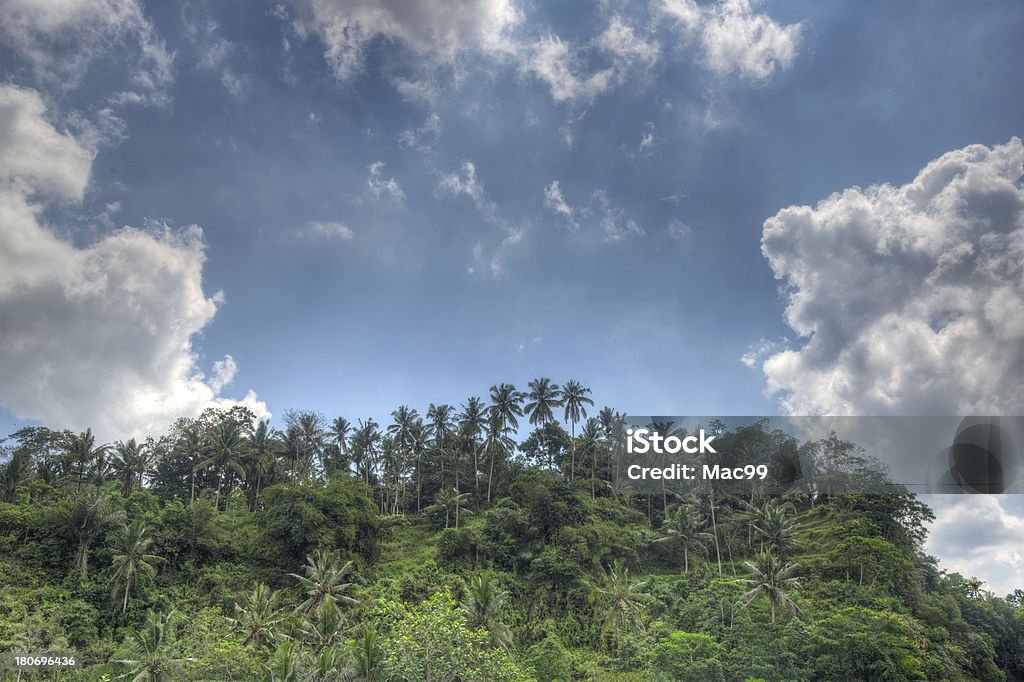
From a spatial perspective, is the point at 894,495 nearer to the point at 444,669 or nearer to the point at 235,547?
the point at 444,669

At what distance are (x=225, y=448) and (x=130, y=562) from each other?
23931 mm

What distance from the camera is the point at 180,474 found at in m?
78.9

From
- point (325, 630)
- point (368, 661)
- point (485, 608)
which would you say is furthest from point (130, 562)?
point (485, 608)

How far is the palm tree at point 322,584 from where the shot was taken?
50.5 metres

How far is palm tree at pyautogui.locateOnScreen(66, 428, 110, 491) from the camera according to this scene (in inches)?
2916

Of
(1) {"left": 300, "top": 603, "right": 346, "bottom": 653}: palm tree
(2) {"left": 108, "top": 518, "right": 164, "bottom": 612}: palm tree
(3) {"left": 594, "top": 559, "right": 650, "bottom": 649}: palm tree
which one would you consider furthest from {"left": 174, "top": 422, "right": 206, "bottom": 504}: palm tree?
(3) {"left": 594, "top": 559, "right": 650, "bottom": 649}: palm tree

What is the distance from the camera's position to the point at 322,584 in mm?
50719

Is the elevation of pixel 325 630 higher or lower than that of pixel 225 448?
lower

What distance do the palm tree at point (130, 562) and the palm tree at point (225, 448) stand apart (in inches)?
773

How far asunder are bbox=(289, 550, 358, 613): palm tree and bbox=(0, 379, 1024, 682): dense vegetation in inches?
9.8

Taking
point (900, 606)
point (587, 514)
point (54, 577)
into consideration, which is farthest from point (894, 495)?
point (54, 577)

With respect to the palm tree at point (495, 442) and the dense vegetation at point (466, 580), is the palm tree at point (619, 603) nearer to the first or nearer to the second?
the dense vegetation at point (466, 580)

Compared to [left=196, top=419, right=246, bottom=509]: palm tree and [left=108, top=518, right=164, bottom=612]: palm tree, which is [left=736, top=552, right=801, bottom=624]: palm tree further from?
[left=196, top=419, right=246, bottom=509]: palm tree

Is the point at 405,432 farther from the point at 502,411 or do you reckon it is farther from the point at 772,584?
the point at 772,584
